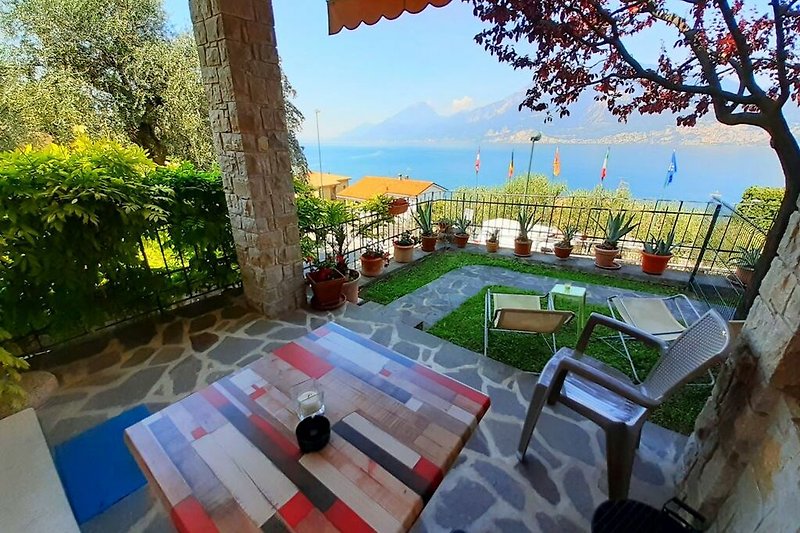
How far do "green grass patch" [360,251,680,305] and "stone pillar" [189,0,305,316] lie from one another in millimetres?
1512

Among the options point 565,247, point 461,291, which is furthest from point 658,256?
point 461,291

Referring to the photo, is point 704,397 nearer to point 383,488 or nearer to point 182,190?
point 383,488

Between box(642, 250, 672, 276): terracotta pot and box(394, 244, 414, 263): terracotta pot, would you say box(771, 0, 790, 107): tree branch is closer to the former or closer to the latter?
box(642, 250, 672, 276): terracotta pot

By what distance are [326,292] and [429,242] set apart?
3010 mm

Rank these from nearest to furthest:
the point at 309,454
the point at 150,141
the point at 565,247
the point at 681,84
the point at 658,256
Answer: the point at 309,454 < the point at 681,84 < the point at 658,256 < the point at 565,247 < the point at 150,141

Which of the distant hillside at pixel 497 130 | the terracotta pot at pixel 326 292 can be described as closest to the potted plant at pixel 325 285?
the terracotta pot at pixel 326 292

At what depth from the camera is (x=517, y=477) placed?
1.81m

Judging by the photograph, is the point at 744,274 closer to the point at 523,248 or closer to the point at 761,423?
the point at 523,248

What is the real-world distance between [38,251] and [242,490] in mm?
2561

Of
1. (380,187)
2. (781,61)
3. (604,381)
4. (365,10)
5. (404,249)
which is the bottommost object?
(380,187)

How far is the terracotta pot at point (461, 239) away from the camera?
633 cm

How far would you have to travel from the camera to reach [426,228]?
6160mm

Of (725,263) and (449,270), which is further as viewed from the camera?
(449,270)

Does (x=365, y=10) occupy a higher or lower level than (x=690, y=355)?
higher
